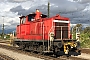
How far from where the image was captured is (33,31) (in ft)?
61.9

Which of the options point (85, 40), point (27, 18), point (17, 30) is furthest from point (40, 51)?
point (85, 40)

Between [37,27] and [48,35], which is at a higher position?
[37,27]

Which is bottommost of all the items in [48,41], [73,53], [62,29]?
[73,53]

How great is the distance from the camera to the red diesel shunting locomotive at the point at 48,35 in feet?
50.9

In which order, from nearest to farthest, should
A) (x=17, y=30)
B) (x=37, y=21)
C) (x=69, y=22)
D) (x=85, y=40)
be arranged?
(x=69, y=22) < (x=37, y=21) < (x=17, y=30) < (x=85, y=40)

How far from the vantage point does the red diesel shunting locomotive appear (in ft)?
50.9

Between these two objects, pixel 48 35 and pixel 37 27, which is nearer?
pixel 48 35

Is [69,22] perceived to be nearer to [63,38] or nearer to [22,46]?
[63,38]

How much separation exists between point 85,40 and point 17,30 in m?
9.34

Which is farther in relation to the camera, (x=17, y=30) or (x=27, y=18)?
(x=17, y=30)

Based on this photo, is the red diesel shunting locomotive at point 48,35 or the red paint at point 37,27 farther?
the red paint at point 37,27

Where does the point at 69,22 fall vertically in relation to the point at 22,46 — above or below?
above

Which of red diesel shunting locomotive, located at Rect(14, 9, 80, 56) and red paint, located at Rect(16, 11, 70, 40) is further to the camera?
red paint, located at Rect(16, 11, 70, 40)

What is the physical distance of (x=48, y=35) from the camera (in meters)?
16.2
